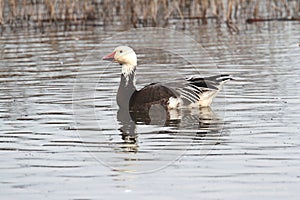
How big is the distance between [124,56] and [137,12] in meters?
9.39

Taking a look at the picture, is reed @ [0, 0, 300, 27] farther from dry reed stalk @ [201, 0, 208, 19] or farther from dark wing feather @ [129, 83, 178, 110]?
dark wing feather @ [129, 83, 178, 110]

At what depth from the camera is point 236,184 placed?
6266 mm

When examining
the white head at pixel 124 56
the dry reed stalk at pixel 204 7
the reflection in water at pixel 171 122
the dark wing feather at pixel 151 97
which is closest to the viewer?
the reflection in water at pixel 171 122

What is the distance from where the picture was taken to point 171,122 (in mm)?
9086

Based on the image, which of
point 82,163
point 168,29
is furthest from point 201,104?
point 168,29

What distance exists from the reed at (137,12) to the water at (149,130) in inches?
119

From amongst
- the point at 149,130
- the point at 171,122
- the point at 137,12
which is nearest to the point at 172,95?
the point at 171,122

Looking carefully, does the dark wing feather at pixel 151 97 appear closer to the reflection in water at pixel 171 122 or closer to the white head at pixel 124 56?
the reflection in water at pixel 171 122

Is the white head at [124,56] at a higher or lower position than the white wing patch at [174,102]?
higher

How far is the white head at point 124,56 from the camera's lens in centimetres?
1018

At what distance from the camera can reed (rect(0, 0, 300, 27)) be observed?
60.7 feet

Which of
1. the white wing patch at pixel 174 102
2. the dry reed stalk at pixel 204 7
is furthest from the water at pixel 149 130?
the dry reed stalk at pixel 204 7

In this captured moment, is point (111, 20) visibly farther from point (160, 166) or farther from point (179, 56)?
point (160, 166)

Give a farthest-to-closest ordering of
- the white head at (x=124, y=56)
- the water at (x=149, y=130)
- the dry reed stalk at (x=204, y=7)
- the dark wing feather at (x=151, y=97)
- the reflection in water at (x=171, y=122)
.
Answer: the dry reed stalk at (x=204, y=7), the white head at (x=124, y=56), the dark wing feather at (x=151, y=97), the reflection in water at (x=171, y=122), the water at (x=149, y=130)
